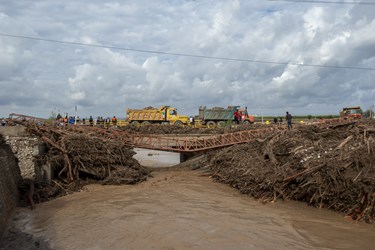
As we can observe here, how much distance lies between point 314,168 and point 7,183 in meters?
7.95

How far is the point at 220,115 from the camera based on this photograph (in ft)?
118

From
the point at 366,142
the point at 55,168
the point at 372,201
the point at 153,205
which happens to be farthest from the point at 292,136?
the point at 55,168

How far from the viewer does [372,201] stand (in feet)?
25.3

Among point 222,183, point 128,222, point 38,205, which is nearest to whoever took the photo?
point 128,222

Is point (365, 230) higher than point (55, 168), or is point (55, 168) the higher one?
point (55, 168)

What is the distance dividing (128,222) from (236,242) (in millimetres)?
2619

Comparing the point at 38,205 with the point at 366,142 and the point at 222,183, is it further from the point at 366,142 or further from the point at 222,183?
the point at 366,142

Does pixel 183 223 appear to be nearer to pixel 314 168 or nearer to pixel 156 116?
pixel 314 168

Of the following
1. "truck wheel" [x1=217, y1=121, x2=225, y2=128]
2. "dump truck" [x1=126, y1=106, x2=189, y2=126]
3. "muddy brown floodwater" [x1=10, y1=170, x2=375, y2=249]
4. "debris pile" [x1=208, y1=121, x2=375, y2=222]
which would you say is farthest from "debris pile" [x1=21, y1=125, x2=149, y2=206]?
"dump truck" [x1=126, y1=106, x2=189, y2=126]

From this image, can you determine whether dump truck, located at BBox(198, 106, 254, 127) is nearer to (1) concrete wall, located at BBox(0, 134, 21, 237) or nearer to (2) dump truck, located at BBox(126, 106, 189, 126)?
(2) dump truck, located at BBox(126, 106, 189, 126)

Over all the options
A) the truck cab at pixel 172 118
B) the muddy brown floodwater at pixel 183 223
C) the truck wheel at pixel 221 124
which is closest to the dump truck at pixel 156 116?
the truck cab at pixel 172 118

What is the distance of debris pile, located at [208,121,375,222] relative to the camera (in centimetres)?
817

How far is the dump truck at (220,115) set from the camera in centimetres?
3562

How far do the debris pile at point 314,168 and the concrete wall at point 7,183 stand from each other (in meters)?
6.77
